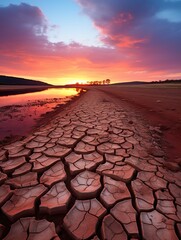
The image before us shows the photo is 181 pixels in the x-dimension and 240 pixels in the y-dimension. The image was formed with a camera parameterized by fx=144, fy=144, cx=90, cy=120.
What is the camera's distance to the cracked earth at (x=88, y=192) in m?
1.23

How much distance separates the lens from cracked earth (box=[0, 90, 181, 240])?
4.02 feet

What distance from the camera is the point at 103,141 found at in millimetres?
2992

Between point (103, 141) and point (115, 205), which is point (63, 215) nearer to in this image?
point (115, 205)

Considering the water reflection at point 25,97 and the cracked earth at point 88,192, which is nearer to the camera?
the cracked earth at point 88,192

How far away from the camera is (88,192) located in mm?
1607

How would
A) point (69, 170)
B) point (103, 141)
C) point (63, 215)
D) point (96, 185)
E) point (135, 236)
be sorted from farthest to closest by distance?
1. point (103, 141)
2. point (69, 170)
3. point (96, 185)
4. point (63, 215)
5. point (135, 236)

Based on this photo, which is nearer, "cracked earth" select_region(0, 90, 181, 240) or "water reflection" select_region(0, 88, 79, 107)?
"cracked earth" select_region(0, 90, 181, 240)

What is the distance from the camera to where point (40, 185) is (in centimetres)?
174

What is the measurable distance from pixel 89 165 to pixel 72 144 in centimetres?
81

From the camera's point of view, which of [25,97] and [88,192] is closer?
[88,192]

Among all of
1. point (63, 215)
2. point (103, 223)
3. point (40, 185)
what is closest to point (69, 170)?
point (40, 185)

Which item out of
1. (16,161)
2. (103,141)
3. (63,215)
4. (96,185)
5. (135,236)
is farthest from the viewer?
(103,141)

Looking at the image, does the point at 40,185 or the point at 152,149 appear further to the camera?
the point at 152,149

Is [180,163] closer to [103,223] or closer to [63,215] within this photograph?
[103,223]
